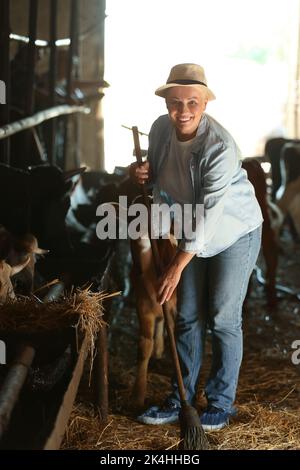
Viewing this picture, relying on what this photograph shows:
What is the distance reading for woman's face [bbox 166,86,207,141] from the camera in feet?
12.5

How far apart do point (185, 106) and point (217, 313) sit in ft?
3.94

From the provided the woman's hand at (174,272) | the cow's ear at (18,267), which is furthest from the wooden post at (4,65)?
the woman's hand at (174,272)

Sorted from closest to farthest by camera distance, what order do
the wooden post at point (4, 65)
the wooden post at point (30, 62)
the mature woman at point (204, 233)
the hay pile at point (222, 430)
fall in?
the mature woman at point (204, 233)
the hay pile at point (222, 430)
the wooden post at point (4, 65)
the wooden post at point (30, 62)

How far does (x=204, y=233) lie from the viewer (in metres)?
3.78

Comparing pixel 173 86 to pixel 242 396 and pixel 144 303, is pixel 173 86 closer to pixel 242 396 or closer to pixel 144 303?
pixel 144 303

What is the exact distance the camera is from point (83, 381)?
502 centimetres

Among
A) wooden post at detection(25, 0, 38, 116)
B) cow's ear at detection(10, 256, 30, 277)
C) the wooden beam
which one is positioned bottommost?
cow's ear at detection(10, 256, 30, 277)

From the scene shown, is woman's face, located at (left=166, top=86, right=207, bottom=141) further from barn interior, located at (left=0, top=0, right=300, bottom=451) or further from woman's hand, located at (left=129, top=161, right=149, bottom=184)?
barn interior, located at (left=0, top=0, right=300, bottom=451)

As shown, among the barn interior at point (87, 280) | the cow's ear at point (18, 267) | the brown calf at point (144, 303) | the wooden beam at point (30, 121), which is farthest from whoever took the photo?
the wooden beam at point (30, 121)

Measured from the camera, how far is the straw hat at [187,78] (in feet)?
12.6

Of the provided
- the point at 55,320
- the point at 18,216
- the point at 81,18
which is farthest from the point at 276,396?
the point at 81,18

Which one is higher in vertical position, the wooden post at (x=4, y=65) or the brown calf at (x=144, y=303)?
the wooden post at (x=4, y=65)

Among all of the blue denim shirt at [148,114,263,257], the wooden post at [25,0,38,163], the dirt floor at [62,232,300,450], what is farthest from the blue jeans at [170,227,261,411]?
the wooden post at [25,0,38,163]

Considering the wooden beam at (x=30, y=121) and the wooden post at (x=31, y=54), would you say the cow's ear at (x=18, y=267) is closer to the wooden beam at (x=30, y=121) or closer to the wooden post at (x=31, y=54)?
the wooden beam at (x=30, y=121)
